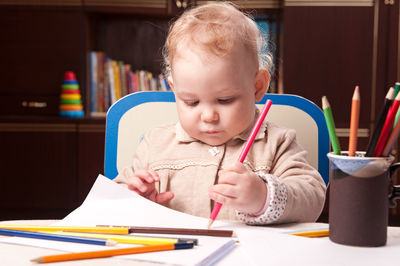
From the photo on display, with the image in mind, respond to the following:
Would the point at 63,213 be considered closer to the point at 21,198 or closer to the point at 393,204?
the point at 21,198

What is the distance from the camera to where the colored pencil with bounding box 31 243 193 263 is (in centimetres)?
57

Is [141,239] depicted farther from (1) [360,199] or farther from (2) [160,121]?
(2) [160,121]

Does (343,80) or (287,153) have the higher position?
(343,80)

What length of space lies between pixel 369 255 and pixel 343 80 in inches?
102

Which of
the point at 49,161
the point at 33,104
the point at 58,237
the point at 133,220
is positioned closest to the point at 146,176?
the point at 133,220

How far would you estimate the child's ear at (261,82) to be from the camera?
1.02m

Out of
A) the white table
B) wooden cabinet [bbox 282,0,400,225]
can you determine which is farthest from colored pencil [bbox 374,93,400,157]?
wooden cabinet [bbox 282,0,400,225]

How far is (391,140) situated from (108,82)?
2.74m

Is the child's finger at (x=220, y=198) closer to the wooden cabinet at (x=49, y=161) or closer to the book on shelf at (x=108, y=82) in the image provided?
the wooden cabinet at (x=49, y=161)

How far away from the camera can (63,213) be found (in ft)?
10.4

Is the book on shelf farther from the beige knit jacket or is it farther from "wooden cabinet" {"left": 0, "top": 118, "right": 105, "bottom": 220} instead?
the beige knit jacket

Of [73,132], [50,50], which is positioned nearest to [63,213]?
[73,132]

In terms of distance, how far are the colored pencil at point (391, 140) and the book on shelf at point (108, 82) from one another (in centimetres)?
264

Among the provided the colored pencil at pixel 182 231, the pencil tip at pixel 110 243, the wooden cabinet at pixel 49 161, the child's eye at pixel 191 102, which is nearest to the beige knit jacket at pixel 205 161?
the child's eye at pixel 191 102
